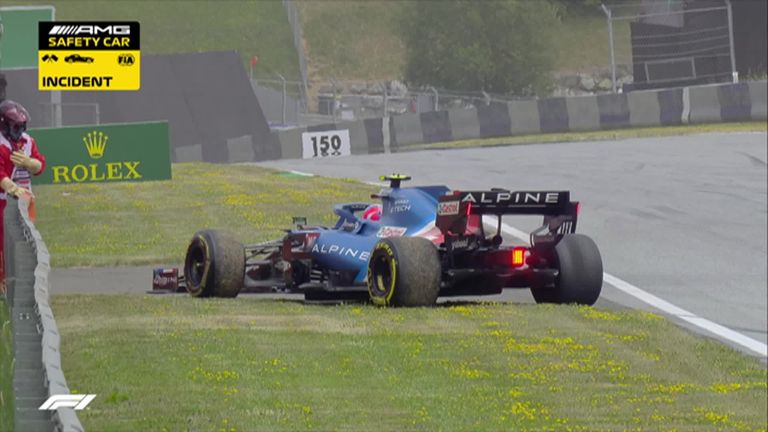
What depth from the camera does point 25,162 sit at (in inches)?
582

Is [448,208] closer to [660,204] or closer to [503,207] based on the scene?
[503,207]

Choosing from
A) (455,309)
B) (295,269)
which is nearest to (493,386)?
(455,309)

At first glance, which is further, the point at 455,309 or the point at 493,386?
the point at 455,309

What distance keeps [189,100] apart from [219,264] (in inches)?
1026

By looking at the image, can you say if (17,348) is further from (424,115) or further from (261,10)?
(261,10)

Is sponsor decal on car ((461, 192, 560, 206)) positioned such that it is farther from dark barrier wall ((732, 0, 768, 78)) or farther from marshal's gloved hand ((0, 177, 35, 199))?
dark barrier wall ((732, 0, 768, 78))

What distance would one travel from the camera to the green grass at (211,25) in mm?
Answer: 40150

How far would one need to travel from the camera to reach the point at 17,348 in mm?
7754

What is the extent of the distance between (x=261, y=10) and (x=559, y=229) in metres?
26.9

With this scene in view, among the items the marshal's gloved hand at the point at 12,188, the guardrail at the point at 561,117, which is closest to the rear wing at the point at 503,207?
the marshal's gloved hand at the point at 12,188

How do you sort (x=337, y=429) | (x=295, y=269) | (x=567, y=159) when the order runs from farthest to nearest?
(x=567, y=159) → (x=295, y=269) → (x=337, y=429)

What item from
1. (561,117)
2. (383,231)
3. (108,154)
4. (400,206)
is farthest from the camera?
(561,117)

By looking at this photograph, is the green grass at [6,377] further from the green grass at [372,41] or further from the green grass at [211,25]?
the green grass at [372,41]

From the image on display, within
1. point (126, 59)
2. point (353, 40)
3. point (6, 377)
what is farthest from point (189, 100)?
point (6, 377)
